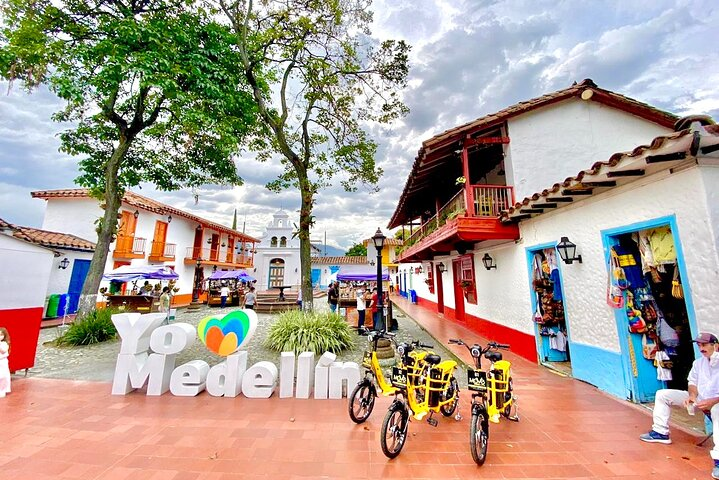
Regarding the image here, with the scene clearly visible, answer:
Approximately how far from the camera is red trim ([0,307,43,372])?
494 cm

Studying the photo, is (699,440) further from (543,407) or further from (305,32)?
(305,32)

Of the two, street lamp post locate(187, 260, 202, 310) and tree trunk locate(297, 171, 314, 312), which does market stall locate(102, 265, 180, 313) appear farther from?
street lamp post locate(187, 260, 202, 310)

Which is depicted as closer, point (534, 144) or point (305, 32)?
point (534, 144)

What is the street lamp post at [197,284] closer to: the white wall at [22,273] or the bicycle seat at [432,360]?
the white wall at [22,273]

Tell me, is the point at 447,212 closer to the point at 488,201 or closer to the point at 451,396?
the point at 488,201

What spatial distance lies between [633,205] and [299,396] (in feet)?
18.2

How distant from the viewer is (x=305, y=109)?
9469 millimetres

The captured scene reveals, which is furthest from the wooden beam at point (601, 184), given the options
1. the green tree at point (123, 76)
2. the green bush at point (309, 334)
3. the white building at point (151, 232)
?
the white building at point (151, 232)

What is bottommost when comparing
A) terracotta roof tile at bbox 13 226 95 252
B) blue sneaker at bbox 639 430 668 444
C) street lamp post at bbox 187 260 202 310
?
blue sneaker at bbox 639 430 668 444

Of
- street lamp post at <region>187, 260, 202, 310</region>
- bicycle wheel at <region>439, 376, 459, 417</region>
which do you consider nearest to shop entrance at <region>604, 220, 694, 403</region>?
bicycle wheel at <region>439, 376, 459, 417</region>

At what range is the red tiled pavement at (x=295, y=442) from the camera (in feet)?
8.66

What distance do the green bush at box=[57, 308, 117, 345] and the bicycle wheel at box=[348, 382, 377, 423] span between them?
8297mm

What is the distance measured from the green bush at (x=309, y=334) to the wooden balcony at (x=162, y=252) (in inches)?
533

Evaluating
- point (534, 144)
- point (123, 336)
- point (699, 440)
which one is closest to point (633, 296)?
point (699, 440)
